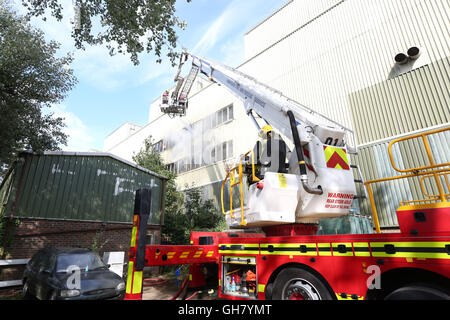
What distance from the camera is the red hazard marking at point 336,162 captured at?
5296mm

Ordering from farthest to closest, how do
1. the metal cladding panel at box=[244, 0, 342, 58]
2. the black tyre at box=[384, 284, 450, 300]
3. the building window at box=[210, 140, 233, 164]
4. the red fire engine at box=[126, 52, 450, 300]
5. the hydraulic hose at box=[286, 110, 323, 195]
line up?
the building window at box=[210, 140, 233, 164], the metal cladding panel at box=[244, 0, 342, 58], the hydraulic hose at box=[286, 110, 323, 195], the red fire engine at box=[126, 52, 450, 300], the black tyre at box=[384, 284, 450, 300]

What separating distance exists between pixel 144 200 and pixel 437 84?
1371 centimetres

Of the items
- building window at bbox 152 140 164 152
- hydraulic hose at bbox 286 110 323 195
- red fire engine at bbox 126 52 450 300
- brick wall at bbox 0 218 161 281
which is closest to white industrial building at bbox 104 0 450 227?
red fire engine at bbox 126 52 450 300

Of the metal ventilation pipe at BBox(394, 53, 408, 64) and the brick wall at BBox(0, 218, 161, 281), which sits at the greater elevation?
the metal ventilation pipe at BBox(394, 53, 408, 64)

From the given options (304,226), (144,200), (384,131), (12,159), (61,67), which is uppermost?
(61,67)

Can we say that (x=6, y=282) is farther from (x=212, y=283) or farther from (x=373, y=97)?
(x=373, y=97)

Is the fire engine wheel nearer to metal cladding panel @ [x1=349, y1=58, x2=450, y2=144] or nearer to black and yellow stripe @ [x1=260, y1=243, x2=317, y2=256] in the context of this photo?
black and yellow stripe @ [x1=260, y1=243, x2=317, y2=256]

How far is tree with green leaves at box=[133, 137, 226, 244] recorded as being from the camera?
16094mm

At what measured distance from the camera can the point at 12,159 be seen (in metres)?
11.8

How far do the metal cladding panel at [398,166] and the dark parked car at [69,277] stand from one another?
11320 millimetres

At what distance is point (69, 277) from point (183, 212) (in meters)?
12.3

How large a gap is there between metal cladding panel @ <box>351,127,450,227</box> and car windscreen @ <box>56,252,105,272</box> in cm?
1174

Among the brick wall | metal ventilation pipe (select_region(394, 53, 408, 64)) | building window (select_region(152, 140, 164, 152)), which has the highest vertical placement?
building window (select_region(152, 140, 164, 152))
